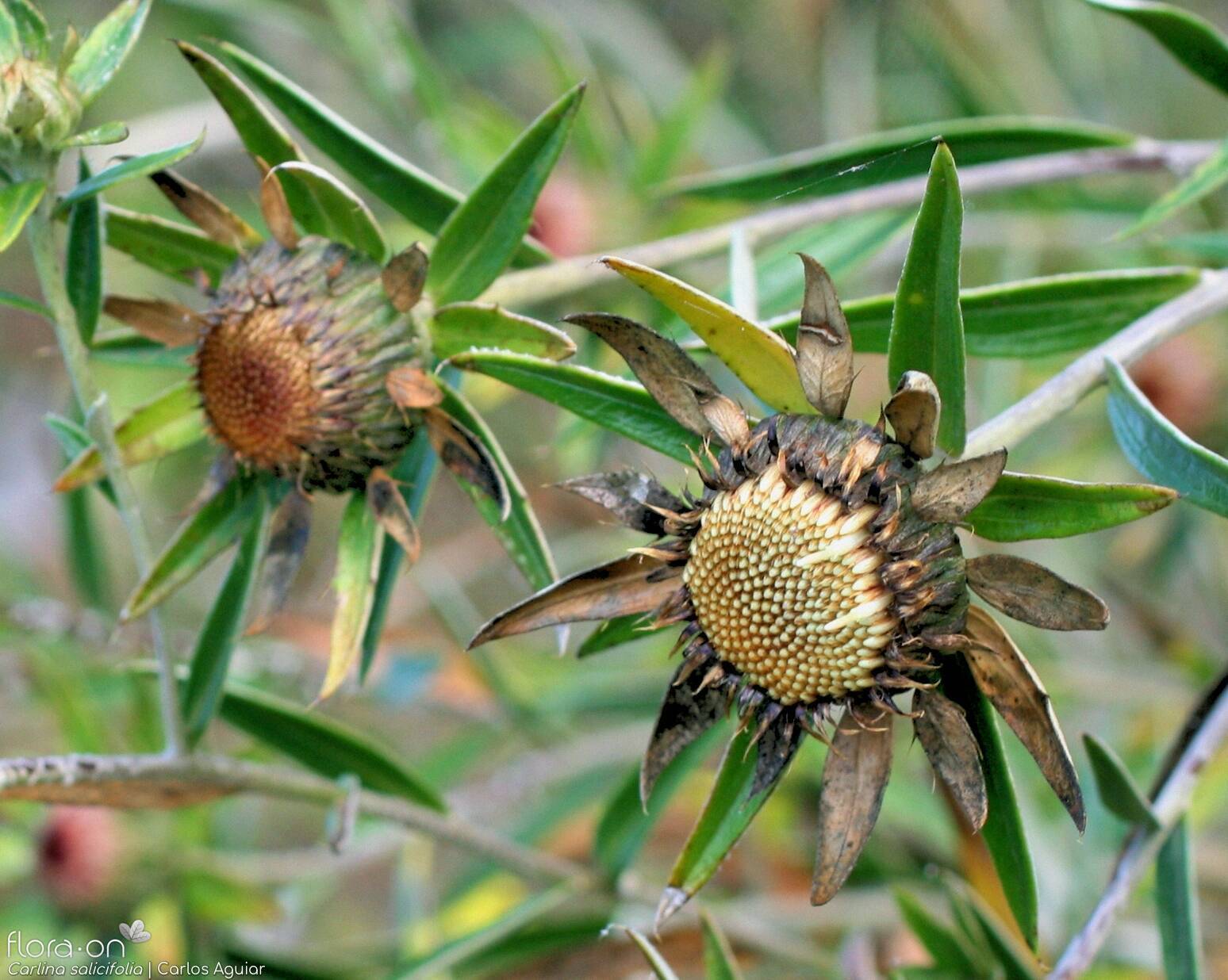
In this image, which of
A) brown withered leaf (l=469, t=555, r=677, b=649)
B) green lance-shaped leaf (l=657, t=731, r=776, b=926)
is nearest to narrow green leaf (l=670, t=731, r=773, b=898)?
green lance-shaped leaf (l=657, t=731, r=776, b=926)

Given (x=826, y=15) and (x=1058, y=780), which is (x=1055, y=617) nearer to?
(x=1058, y=780)

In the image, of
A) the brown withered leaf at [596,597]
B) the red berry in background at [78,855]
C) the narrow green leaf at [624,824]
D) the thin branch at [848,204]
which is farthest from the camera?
the red berry in background at [78,855]

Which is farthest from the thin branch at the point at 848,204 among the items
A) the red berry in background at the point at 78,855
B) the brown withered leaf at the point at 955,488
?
the red berry in background at the point at 78,855

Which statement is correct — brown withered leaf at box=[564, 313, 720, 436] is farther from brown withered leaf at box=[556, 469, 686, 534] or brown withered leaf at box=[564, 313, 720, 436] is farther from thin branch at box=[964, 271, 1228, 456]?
thin branch at box=[964, 271, 1228, 456]

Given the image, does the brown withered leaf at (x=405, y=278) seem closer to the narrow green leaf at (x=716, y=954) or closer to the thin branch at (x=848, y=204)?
the thin branch at (x=848, y=204)

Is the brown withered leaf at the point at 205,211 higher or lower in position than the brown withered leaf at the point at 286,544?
higher

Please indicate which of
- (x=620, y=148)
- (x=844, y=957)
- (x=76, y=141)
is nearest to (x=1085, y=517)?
(x=76, y=141)
